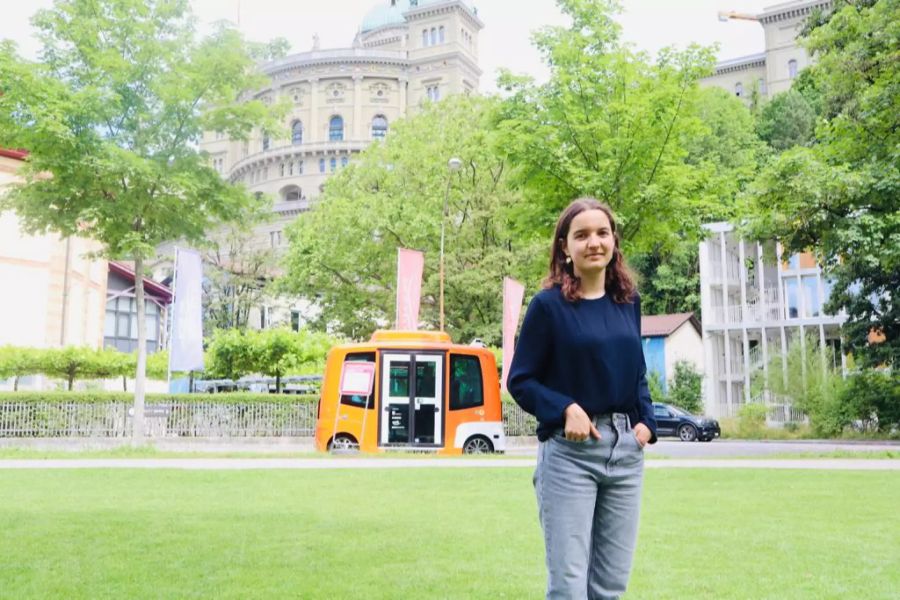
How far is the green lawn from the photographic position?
5.58m

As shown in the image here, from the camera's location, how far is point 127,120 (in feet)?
67.1

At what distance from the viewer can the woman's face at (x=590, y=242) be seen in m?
3.49

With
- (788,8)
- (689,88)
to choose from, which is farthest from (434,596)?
(788,8)

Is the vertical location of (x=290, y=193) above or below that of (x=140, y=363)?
above

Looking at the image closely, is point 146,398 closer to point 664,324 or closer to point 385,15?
point 664,324

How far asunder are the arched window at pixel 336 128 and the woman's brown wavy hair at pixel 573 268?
389ft

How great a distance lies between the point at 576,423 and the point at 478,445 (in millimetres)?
17790

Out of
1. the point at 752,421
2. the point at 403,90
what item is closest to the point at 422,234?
the point at 752,421

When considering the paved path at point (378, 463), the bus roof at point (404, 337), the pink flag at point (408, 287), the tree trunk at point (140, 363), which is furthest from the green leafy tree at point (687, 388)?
the tree trunk at point (140, 363)

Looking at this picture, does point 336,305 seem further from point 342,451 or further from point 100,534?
point 100,534

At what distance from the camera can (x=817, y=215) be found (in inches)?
755

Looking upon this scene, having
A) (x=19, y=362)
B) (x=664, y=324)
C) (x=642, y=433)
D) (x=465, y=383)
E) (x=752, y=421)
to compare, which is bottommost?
(x=752, y=421)

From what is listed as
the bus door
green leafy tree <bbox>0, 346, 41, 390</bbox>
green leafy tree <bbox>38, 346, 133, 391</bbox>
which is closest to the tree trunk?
the bus door

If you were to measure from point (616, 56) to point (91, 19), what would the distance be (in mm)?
12832
